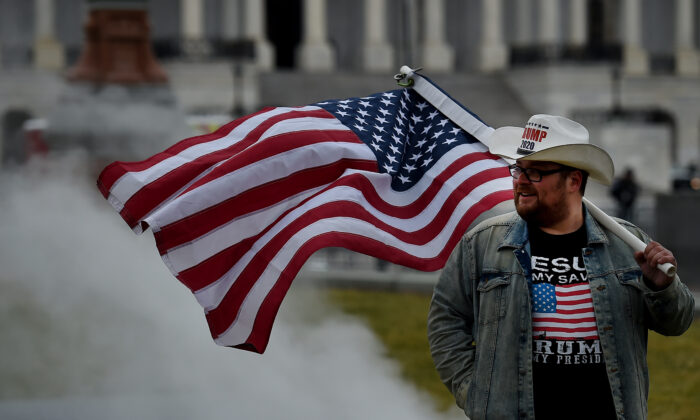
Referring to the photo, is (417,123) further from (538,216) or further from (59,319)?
(59,319)

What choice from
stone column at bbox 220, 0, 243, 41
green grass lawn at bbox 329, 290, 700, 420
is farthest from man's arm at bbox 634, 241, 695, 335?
stone column at bbox 220, 0, 243, 41

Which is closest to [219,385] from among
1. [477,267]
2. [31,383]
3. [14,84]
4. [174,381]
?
[174,381]

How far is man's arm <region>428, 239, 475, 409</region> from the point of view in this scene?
15.5 feet

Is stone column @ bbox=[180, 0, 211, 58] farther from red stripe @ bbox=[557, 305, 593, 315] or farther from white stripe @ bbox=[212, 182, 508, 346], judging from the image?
red stripe @ bbox=[557, 305, 593, 315]

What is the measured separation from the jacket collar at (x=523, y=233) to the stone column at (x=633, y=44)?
161ft

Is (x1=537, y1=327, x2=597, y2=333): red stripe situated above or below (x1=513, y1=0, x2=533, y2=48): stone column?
below

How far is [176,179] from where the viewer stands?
614 cm

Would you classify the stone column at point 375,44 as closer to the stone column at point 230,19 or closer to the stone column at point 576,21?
the stone column at point 230,19

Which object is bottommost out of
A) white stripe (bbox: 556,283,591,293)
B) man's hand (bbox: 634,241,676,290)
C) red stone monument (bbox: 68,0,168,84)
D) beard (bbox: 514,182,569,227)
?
white stripe (bbox: 556,283,591,293)

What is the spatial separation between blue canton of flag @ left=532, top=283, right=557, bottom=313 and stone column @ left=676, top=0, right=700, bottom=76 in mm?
51567

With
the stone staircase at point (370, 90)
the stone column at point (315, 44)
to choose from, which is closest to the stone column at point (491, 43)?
the stone staircase at point (370, 90)

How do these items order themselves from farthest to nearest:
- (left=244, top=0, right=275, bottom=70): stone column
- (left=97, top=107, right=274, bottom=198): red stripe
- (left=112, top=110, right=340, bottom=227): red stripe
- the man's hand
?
(left=244, top=0, right=275, bottom=70): stone column < (left=97, top=107, right=274, bottom=198): red stripe < (left=112, top=110, right=340, bottom=227): red stripe < the man's hand

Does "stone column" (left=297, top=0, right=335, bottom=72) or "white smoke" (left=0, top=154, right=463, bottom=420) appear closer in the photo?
"white smoke" (left=0, top=154, right=463, bottom=420)

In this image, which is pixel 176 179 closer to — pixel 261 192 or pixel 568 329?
pixel 261 192
